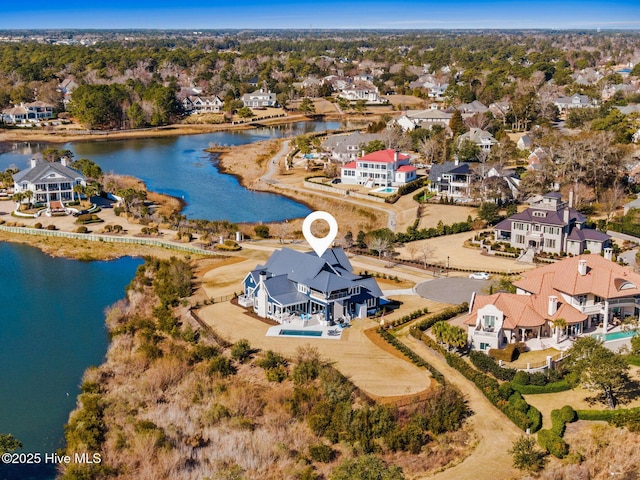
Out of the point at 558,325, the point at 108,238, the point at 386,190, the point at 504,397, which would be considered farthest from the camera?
the point at 386,190

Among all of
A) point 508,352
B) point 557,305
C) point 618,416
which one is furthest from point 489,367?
point 557,305

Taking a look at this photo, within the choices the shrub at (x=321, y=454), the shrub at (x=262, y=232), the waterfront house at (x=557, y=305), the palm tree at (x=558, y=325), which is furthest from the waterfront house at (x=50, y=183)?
the shrub at (x=321, y=454)

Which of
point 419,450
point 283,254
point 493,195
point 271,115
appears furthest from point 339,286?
point 271,115

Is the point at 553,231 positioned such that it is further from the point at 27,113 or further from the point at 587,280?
the point at 27,113

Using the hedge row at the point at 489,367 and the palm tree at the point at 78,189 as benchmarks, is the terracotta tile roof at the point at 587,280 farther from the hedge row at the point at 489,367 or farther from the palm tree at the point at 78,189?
the palm tree at the point at 78,189

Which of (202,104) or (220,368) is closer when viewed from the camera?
(220,368)
